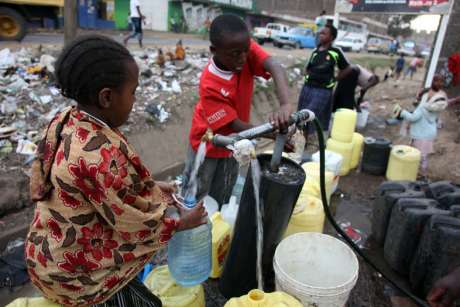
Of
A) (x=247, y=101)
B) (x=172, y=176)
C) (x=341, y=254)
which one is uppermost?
(x=247, y=101)

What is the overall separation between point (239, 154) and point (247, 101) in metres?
0.91

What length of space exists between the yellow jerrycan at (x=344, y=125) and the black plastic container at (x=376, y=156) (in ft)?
1.18

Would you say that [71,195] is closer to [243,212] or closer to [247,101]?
[243,212]

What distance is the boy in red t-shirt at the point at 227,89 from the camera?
7.00 feet

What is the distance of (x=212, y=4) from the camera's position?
101 ft

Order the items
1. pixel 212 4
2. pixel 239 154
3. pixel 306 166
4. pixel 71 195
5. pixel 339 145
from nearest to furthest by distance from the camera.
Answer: pixel 71 195 → pixel 239 154 → pixel 306 166 → pixel 339 145 → pixel 212 4

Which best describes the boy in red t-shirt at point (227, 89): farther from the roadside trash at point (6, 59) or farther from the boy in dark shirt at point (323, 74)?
the roadside trash at point (6, 59)

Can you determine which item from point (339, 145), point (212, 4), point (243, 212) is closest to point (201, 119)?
point (243, 212)

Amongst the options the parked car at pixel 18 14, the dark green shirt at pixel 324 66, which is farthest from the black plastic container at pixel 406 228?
the parked car at pixel 18 14

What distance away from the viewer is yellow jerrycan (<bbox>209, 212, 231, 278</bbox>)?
237 centimetres

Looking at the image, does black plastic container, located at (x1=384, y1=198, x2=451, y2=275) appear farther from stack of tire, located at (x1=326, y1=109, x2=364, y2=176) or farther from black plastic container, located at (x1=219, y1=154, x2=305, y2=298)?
stack of tire, located at (x1=326, y1=109, x2=364, y2=176)

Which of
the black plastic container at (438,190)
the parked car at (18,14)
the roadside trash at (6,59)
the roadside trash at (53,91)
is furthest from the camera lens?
the parked car at (18,14)

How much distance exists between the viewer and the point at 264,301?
1.47 meters

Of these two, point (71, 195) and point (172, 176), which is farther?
point (172, 176)
